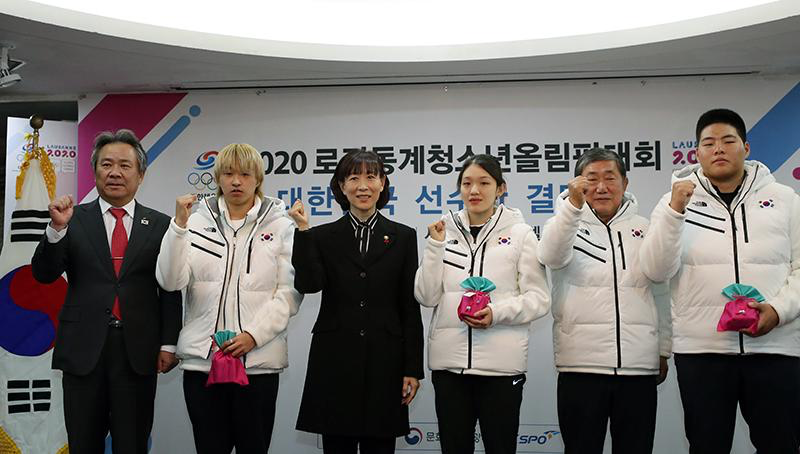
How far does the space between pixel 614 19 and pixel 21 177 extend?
11.8 feet

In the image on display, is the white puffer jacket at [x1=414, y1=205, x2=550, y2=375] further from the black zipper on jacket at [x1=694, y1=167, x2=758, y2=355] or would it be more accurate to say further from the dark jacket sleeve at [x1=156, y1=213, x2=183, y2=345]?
the dark jacket sleeve at [x1=156, y1=213, x2=183, y2=345]

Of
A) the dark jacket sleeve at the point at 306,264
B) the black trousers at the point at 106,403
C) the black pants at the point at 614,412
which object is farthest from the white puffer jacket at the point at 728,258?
the black trousers at the point at 106,403

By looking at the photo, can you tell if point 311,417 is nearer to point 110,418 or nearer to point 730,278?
point 110,418

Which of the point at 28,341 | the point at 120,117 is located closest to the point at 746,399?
the point at 28,341

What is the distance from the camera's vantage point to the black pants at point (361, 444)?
3016 mm

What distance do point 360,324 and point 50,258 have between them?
1.28 m

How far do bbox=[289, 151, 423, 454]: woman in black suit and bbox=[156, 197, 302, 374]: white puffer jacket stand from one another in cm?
17

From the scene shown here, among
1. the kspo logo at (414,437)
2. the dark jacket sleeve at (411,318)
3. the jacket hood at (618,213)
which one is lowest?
the kspo logo at (414,437)

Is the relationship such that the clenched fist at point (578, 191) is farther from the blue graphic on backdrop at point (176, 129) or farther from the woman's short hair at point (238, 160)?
the blue graphic on backdrop at point (176, 129)

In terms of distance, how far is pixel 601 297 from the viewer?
3.08 meters

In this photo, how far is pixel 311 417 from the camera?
3.01 meters

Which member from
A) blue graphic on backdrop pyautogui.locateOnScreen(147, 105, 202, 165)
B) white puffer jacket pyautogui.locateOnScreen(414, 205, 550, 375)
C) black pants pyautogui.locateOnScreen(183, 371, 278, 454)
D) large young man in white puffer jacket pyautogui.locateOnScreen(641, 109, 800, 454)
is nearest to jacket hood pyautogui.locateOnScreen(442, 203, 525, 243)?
white puffer jacket pyautogui.locateOnScreen(414, 205, 550, 375)

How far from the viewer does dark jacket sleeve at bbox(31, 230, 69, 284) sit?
3.05m

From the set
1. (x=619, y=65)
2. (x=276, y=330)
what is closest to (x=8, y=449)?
(x=276, y=330)
